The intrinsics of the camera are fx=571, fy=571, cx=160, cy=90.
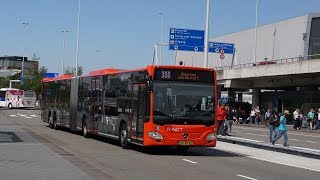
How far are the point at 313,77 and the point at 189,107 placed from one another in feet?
122

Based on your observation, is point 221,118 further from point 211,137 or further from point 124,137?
point 211,137

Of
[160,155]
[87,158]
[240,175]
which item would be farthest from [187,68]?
[240,175]

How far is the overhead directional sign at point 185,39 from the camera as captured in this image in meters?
45.6

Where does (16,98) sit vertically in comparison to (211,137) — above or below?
above

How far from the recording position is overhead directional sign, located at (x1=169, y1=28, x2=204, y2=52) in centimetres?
4559

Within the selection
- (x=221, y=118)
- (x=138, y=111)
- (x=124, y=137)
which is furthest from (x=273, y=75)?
(x=138, y=111)

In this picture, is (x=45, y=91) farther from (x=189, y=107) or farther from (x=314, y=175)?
(x=314, y=175)

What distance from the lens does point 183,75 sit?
19344mm

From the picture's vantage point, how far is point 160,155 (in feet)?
62.7

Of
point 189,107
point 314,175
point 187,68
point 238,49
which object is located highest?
point 238,49

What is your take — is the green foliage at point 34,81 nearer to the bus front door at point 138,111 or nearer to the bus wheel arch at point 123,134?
the bus wheel arch at point 123,134

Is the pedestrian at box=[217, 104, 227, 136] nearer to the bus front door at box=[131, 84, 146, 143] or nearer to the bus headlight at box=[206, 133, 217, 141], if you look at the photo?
the bus headlight at box=[206, 133, 217, 141]

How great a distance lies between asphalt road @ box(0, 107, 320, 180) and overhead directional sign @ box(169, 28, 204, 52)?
2360 cm

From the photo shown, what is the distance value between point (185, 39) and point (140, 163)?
30255 millimetres
